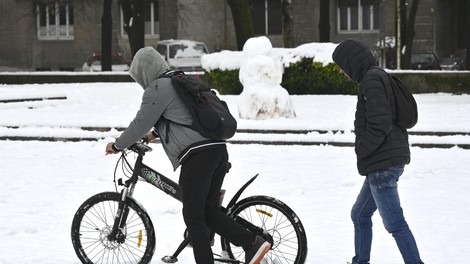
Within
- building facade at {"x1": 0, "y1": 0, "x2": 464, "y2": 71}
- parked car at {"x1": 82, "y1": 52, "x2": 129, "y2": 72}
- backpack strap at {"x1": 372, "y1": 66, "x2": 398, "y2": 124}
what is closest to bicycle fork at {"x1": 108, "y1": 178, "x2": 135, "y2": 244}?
backpack strap at {"x1": 372, "y1": 66, "x2": 398, "y2": 124}

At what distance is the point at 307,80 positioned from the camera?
2339cm

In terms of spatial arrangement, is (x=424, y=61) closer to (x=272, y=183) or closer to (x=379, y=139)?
(x=272, y=183)

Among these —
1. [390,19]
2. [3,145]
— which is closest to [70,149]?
[3,145]

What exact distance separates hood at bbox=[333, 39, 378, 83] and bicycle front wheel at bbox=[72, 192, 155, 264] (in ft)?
5.80

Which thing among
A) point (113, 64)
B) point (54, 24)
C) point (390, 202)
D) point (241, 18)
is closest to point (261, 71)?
point (390, 202)

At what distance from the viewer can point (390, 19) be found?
44344 mm

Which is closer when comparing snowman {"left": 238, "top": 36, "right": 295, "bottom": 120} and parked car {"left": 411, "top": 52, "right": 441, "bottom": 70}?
snowman {"left": 238, "top": 36, "right": 295, "bottom": 120}

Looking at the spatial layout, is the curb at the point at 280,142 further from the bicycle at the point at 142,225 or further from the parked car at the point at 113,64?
the parked car at the point at 113,64

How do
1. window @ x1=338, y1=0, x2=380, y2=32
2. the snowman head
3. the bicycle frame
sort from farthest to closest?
window @ x1=338, y1=0, x2=380, y2=32, the snowman head, the bicycle frame

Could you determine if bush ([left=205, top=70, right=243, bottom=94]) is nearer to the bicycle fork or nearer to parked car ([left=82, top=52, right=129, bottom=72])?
the bicycle fork

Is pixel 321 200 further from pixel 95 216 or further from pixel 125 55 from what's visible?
pixel 125 55

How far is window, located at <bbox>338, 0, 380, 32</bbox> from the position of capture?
45812 mm

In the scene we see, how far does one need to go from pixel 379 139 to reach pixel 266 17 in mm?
41866

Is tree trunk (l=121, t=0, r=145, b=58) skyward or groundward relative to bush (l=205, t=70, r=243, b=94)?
skyward
